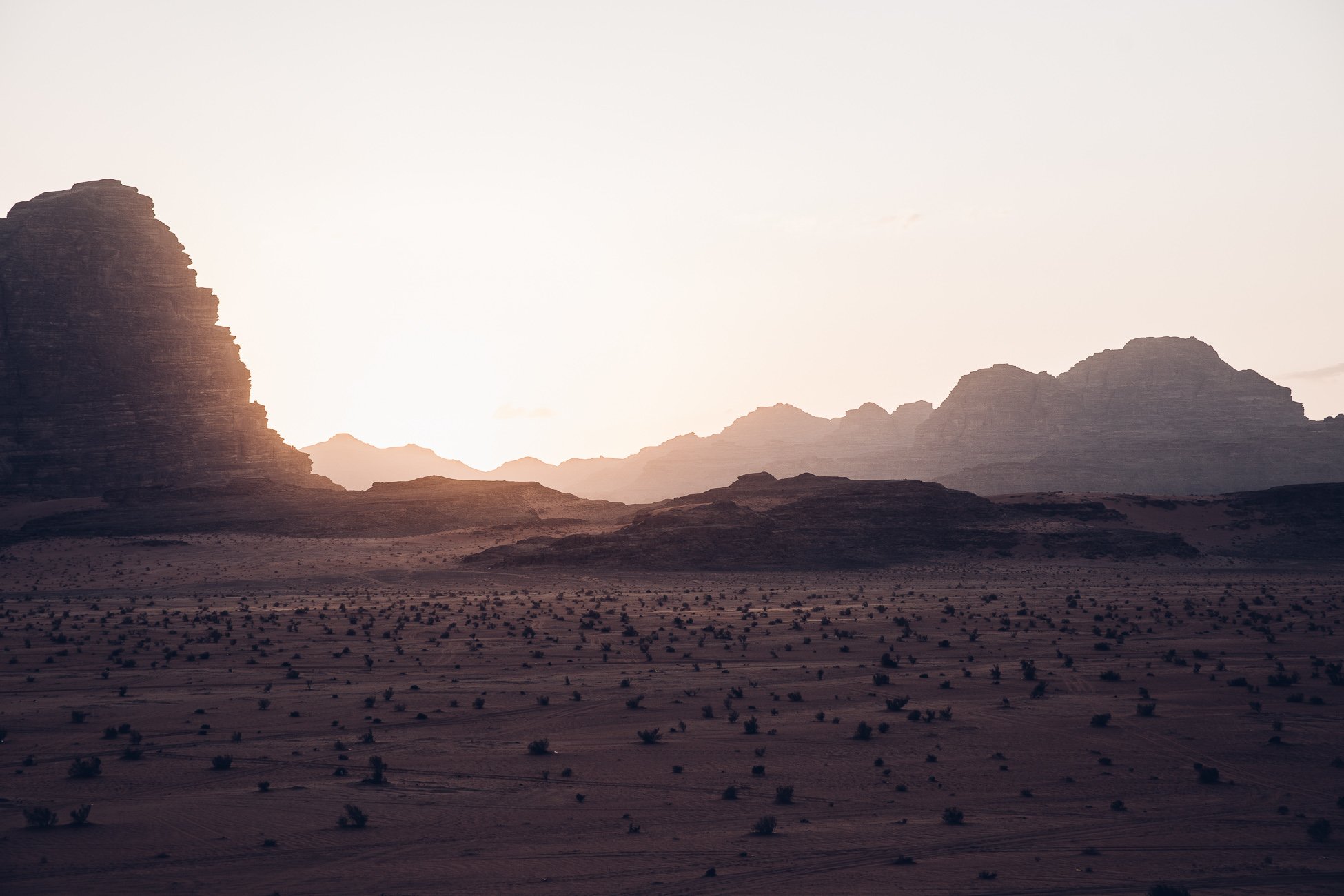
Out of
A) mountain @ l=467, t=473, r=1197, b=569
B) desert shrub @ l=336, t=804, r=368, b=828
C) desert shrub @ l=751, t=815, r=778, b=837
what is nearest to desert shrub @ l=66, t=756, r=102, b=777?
desert shrub @ l=336, t=804, r=368, b=828

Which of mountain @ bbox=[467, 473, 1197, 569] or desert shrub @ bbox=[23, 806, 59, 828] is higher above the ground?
mountain @ bbox=[467, 473, 1197, 569]

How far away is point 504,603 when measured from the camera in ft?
140

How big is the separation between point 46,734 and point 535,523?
63212mm

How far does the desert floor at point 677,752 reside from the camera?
1135 centimetres

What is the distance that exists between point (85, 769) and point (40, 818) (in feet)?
9.13

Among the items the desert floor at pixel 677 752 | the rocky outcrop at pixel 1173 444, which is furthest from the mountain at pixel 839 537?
the rocky outcrop at pixel 1173 444

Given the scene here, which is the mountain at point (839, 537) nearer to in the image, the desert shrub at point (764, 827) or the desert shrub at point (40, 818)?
the desert shrub at point (764, 827)

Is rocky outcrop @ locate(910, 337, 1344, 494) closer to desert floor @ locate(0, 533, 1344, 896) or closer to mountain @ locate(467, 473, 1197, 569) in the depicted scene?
mountain @ locate(467, 473, 1197, 569)

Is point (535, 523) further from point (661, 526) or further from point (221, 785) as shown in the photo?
point (221, 785)

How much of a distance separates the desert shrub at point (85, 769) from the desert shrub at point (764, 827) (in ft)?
32.9

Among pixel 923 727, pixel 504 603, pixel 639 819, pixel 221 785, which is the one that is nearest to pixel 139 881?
pixel 221 785

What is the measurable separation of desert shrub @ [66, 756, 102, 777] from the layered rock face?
90020mm

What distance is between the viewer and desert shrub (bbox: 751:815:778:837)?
485 inches

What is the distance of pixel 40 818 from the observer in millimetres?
12484
